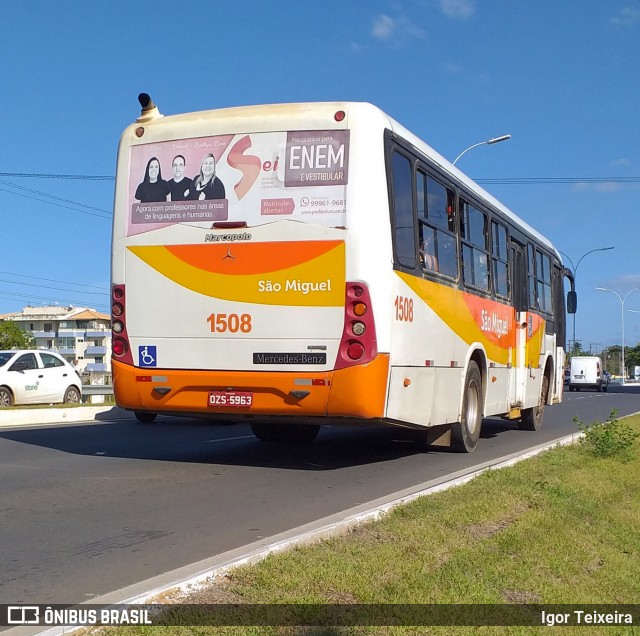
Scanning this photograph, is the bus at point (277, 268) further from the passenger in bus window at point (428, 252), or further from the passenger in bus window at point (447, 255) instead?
the passenger in bus window at point (447, 255)

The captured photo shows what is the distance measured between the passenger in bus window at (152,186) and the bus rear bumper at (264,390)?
1.80 meters

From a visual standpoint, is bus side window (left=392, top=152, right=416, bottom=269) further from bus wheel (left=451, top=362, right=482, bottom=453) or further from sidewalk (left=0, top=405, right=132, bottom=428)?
sidewalk (left=0, top=405, right=132, bottom=428)

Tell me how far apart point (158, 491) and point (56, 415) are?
10425 millimetres

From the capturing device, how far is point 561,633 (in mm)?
4309

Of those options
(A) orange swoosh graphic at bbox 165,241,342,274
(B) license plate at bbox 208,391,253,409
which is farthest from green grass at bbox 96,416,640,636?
(A) orange swoosh graphic at bbox 165,241,342,274

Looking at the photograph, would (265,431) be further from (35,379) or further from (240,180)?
Answer: (35,379)

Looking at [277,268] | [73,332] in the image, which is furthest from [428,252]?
[73,332]

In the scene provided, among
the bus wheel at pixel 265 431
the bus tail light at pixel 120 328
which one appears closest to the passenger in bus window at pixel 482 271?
the bus wheel at pixel 265 431

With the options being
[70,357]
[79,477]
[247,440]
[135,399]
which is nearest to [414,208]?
[135,399]

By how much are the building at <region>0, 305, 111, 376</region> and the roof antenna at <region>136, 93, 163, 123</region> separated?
124569 millimetres

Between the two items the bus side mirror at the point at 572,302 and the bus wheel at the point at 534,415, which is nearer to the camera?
the bus wheel at the point at 534,415

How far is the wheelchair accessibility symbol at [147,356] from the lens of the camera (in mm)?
9125

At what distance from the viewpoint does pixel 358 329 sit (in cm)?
840

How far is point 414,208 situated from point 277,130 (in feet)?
5.72
